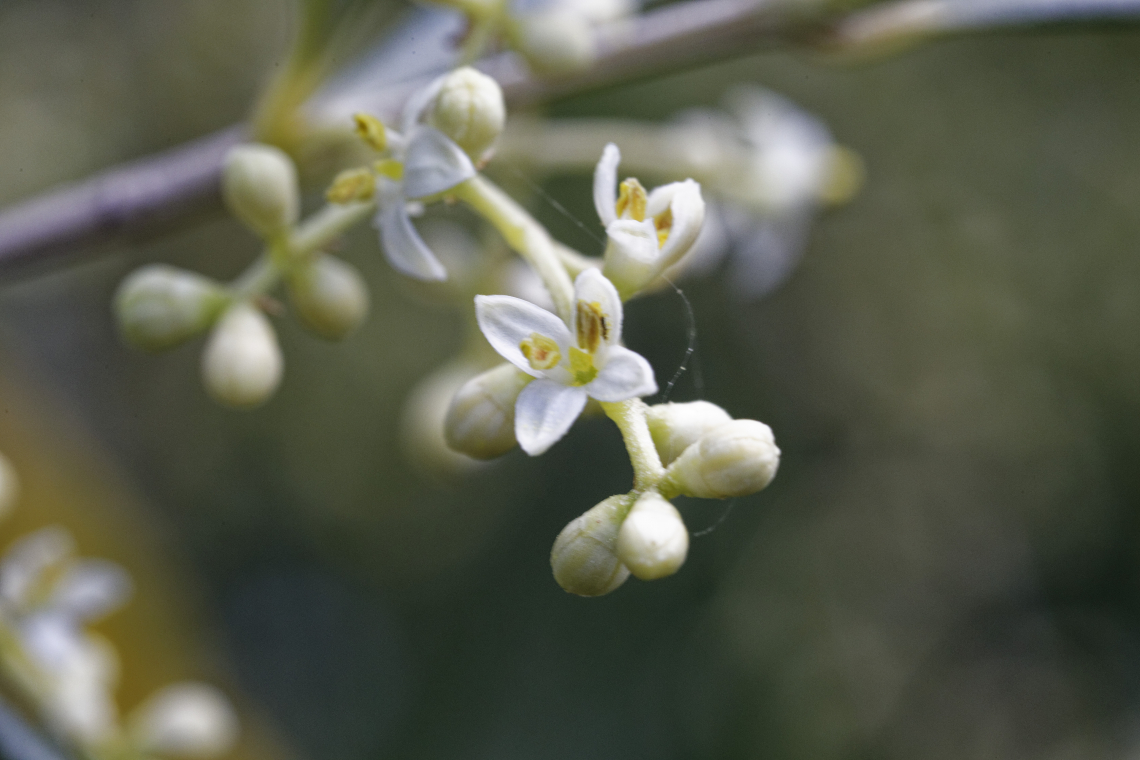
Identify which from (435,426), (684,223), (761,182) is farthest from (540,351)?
(761,182)

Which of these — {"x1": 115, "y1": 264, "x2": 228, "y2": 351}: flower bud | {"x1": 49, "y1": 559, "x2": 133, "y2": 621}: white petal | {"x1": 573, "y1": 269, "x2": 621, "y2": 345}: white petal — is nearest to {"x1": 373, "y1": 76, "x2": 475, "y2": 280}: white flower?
{"x1": 573, "y1": 269, "x2": 621, "y2": 345}: white petal

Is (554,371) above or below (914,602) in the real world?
above

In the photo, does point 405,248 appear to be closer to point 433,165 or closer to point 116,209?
point 433,165

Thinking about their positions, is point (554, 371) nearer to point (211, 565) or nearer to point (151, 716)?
point (151, 716)

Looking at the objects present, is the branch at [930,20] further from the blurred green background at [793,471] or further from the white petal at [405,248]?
the blurred green background at [793,471]

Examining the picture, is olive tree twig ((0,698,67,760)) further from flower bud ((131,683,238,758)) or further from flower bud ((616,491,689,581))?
flower bud ((616,491,689,581))

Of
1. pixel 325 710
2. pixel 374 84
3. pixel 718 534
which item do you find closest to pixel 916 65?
pixel 718 534
